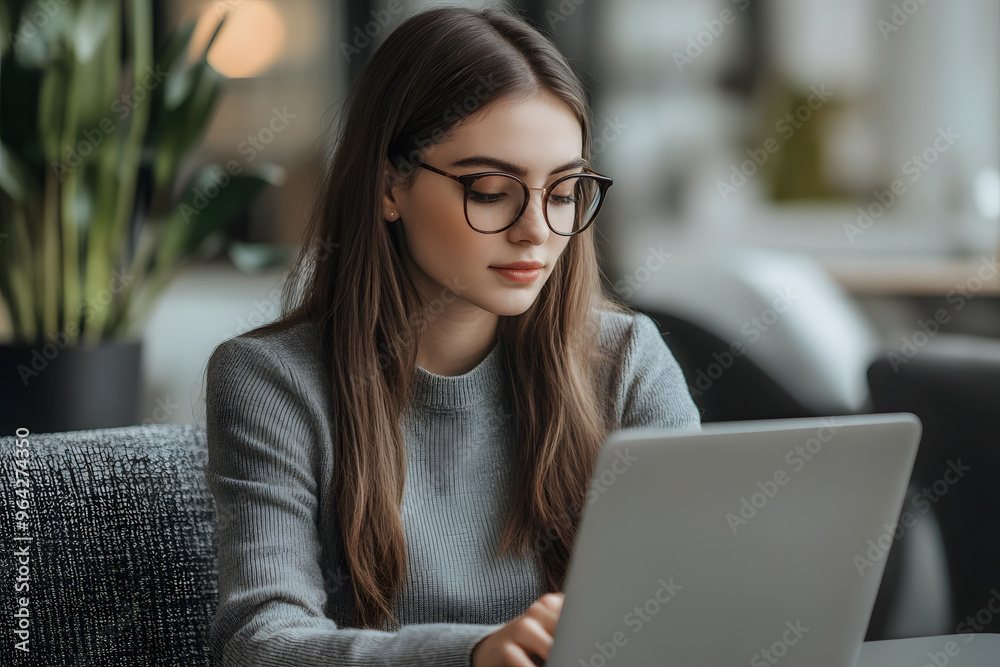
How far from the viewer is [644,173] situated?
135 inches

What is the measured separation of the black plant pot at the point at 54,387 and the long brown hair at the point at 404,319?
1115mm

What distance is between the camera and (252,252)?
8.03 feet

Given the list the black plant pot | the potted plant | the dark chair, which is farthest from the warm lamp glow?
the dark chair

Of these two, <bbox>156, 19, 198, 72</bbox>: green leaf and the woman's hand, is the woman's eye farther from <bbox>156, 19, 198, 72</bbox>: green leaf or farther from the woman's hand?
<bbox>156, 19, 198, 72</bbox>: green leaf

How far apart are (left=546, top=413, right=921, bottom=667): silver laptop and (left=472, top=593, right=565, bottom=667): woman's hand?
0.03 meters

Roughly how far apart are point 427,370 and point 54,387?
4.27ft

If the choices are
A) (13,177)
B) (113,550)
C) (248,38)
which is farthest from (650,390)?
(248,38)

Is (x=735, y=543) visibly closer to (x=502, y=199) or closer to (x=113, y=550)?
(x=502, y=199)

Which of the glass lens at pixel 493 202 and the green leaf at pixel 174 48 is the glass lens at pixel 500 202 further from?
the green leaf at pixel 174 48

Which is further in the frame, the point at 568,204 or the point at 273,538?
the point at 568,204

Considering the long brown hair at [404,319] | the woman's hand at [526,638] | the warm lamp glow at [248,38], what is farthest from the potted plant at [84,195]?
the woman's hand at [526,638]

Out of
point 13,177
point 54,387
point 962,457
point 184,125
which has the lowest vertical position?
point 54,387

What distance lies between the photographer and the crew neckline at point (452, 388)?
1146mm

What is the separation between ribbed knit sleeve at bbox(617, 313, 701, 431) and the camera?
4.02 ft
